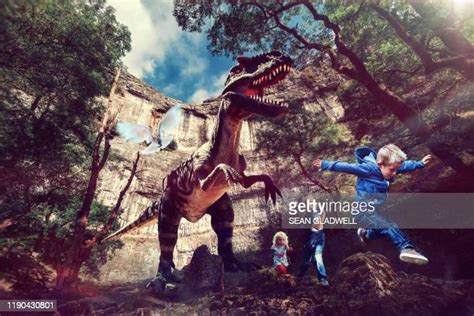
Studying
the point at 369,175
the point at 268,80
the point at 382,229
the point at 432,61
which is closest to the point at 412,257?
the point at 382,229

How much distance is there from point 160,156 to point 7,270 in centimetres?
1415

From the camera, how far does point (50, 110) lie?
25.7ft

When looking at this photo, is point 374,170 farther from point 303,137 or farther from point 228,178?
point 303,137

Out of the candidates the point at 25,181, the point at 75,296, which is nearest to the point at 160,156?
the point at 25,181

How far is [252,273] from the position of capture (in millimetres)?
4918

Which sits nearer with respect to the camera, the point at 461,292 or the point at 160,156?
the point at 461,292

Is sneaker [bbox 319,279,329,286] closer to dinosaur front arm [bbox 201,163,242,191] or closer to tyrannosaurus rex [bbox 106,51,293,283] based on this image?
tyrannosaurus rex [bbox 106,51,293,283]

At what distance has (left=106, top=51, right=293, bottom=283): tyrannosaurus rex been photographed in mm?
4207

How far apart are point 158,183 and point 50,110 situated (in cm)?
1152

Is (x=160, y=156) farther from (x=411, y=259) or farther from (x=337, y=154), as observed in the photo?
(x=411, y=259)

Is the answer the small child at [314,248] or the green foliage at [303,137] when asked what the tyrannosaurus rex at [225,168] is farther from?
the green foliage at [303,137]

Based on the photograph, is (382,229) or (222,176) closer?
(382,229)

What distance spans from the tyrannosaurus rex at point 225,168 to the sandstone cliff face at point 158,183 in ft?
13.0

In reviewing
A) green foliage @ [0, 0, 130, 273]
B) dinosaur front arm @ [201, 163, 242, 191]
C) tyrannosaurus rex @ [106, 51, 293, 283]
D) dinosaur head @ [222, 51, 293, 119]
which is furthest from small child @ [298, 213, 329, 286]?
green foliage @ [0, 0, 130, 273]
